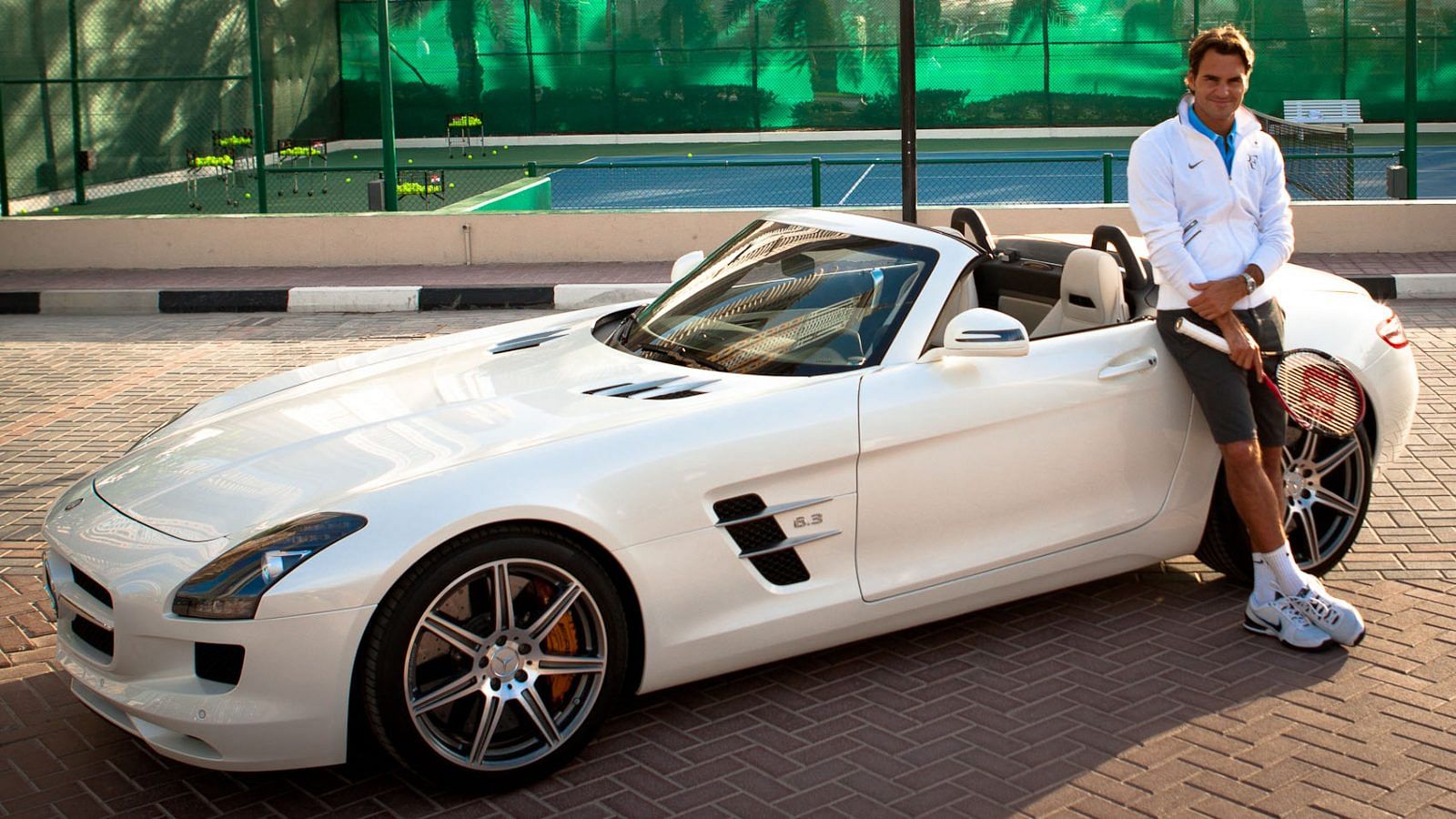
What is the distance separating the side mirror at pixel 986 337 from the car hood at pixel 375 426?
518mm

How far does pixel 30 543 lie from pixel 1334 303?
513 cm

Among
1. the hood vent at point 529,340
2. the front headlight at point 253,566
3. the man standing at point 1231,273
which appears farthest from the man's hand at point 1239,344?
the front headlight at point 253,566

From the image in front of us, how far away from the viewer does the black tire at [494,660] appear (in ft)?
12.1

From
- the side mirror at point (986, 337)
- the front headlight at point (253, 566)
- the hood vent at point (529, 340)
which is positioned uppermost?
the side mirror at point (986, 337)

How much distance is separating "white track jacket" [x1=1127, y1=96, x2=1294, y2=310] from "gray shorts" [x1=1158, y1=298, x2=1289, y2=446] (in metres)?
0.06

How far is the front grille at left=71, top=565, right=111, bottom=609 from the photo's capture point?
3.88 meters

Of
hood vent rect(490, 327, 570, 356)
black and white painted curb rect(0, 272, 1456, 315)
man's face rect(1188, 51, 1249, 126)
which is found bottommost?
black and white painted curb rect(0, 272, 1456, 315)

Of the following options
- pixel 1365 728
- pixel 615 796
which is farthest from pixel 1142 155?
pixel 615 796

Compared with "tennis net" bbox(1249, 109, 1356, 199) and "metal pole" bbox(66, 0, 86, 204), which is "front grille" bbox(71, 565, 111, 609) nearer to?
"tennis net" bbox(1249, 109, 1356, 199)

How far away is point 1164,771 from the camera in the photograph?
3.91 metres

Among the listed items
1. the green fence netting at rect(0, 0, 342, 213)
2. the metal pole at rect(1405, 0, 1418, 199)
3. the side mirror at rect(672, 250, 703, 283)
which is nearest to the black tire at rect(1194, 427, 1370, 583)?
the side mirror at rect(672, 250, 703, 283)

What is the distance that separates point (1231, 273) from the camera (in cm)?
473

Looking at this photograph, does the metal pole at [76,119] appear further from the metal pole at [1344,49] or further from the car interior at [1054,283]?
the metal pole at [1344,49]

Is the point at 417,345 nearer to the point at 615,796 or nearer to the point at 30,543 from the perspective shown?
the point at 30,543
